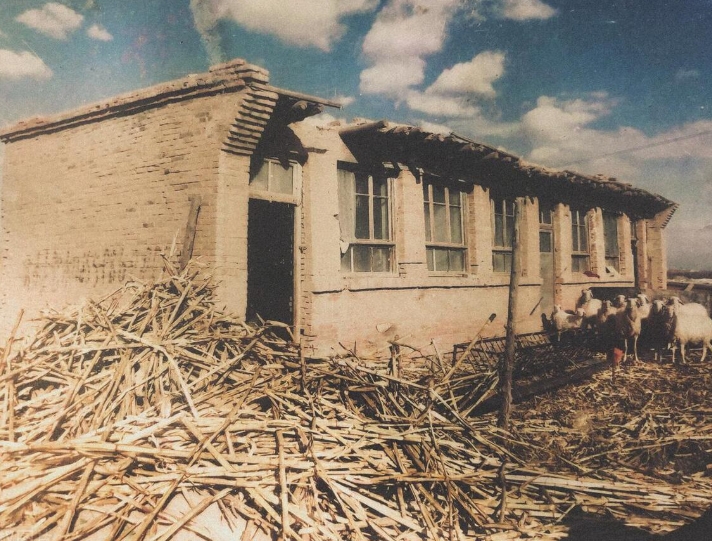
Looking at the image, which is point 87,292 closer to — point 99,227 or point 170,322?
point 99,227

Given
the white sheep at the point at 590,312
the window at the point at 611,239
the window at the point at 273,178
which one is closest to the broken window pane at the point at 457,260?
the white sheep at the point at 590,312

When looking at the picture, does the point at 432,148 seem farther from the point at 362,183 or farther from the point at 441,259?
the point at 441,259

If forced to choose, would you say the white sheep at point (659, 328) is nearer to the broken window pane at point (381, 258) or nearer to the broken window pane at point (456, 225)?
the broken window pane at point (456, 225)

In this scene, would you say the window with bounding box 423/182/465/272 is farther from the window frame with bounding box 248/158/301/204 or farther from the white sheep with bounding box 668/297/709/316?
the white sheep with bounding box 668/297/709/316

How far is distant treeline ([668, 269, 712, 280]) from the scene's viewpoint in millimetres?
24678

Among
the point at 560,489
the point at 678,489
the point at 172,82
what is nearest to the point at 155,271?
the point at 172,82

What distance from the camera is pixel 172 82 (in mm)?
6828

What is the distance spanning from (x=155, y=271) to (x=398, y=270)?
4.88 m

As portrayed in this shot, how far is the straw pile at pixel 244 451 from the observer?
3002 mm

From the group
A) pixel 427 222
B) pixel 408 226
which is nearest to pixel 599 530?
pixel 408 226

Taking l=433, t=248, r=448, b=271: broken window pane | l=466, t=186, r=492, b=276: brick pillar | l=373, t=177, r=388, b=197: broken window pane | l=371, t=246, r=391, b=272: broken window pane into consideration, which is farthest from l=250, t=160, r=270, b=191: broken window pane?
l=466, t=186, r=492, b=276: brick pillar

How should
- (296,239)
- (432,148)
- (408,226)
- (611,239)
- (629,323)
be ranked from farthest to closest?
(611,239)
(629,323)
(432,148)
(408,226)
(296,239)

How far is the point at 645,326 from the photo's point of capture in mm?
10516

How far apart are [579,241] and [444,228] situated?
6710 mm
